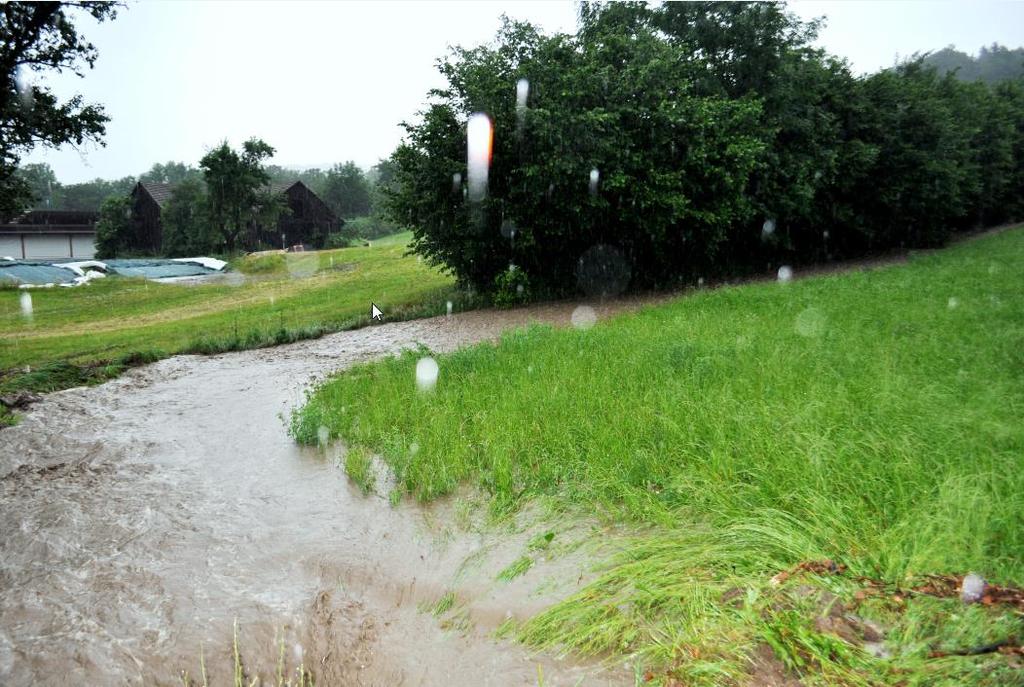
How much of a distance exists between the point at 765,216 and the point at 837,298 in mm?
7553

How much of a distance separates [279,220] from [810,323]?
38.3 meters

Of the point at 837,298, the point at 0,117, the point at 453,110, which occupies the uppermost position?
the point at 453,110

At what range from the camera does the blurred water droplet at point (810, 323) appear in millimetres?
9195

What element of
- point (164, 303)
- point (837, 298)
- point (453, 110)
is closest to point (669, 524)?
point (837, 298)

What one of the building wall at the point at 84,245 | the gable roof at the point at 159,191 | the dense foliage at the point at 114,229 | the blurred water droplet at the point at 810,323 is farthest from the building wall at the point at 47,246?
the blurred water droplet at the point at 810,323

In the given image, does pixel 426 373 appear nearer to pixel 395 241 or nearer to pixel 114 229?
pixel 395 241

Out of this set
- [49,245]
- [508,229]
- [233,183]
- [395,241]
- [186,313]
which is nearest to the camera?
[508,229]

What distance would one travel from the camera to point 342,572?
4488 millimetres

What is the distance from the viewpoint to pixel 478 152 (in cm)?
1418

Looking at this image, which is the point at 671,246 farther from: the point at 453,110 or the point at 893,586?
the point at 893,586

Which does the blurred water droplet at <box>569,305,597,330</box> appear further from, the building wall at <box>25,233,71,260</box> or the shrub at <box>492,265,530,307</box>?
the building wall at <box>25,233,71,260</box>

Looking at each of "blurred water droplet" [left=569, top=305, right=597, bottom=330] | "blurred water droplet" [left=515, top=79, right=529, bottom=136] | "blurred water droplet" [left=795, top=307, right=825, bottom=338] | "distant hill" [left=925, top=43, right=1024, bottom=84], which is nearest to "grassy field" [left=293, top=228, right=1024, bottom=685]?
"blurred water droplet" [left=795, top=307, right=825, bottom=338]

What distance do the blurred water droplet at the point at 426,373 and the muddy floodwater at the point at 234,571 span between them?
1.81m

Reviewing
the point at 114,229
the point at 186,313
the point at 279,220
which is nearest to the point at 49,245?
the point at 114,229
